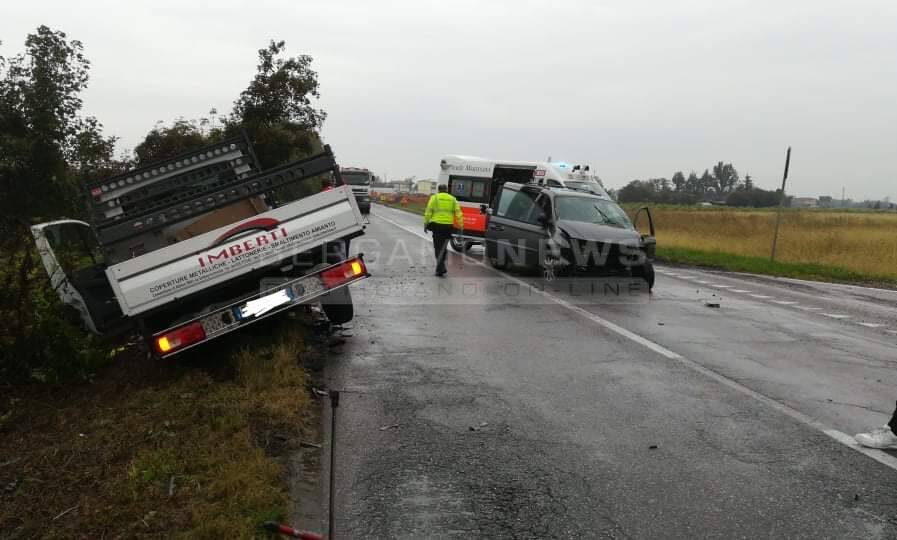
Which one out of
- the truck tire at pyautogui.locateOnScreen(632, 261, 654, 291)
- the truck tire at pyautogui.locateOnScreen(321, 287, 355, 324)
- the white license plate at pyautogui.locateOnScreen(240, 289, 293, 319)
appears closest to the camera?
the white license plate at pyautogui.locateOnScreen(240, 289, 293, 319)

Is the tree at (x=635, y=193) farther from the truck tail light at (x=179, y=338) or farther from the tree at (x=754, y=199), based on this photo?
the truck tail light at (x=179, y=338)

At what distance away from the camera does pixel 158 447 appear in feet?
14.7

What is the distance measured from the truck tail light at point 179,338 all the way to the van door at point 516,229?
8.25m

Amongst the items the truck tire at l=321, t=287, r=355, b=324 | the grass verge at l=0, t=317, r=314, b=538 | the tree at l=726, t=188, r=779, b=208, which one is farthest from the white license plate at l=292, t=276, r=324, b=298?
the tree at l=726, t=188, r=779, b=208

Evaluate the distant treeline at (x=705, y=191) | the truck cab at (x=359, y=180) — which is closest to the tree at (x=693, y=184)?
the distant treeline at (x=705, y=191)

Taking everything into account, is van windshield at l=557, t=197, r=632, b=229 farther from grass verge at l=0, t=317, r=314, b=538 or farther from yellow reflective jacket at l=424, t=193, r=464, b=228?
grass verge at l=0, t=317, r=314, b=538

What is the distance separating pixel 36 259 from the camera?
7090 millimetres

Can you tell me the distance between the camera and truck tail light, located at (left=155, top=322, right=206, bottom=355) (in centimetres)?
581

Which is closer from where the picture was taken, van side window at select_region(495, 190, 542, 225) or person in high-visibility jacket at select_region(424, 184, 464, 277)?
person in high-visibility jacket at select_region(424, 184, 464, 277)

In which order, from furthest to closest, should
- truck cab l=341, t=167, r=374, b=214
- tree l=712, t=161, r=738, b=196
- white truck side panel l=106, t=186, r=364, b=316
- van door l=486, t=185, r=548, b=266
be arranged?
tree l=712, t=161, r=738, b=196
truck cab l=341, t=167, r=374, b=214
van door l=486, t=185, r=548, b=266
white truck side panel l=106, t=186, r=364, b=316

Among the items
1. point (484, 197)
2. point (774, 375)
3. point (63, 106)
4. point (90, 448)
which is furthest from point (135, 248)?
point (484, 197)

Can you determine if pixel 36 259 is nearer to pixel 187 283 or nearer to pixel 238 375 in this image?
pixel 187 283

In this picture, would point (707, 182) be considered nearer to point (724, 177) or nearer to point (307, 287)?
point (724, 177)

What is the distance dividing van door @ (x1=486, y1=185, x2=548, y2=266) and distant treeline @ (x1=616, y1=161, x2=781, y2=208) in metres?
71.8
